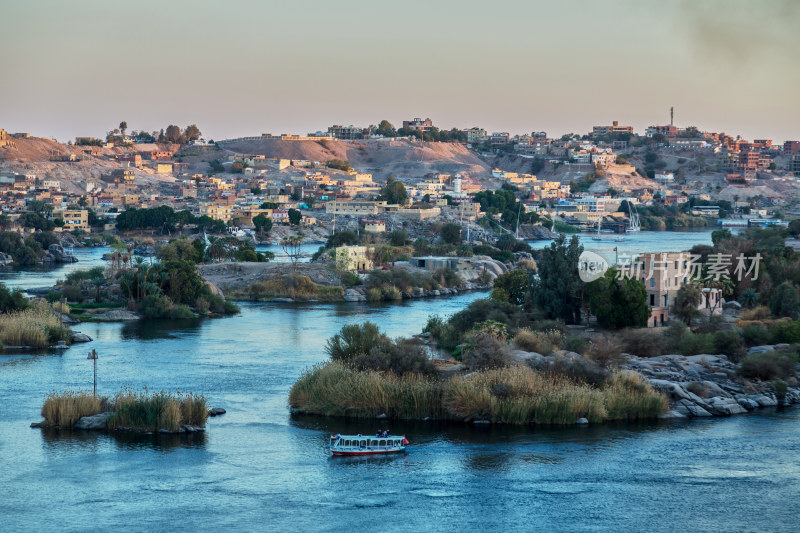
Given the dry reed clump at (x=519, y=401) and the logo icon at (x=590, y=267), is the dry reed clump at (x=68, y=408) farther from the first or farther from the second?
the logo icon at (x=590, y=267)

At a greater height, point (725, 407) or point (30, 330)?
point (30, 330)

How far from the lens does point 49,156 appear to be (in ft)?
213

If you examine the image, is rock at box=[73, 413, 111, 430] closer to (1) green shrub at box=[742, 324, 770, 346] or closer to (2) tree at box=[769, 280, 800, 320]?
(1) green shrub at box=[742, 324, 770, 346]

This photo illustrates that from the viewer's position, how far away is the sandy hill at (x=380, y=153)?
2859 inches

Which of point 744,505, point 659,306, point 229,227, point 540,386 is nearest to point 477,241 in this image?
point 229,227

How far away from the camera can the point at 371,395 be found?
1131 cm

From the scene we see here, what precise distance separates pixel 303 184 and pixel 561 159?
921 inches

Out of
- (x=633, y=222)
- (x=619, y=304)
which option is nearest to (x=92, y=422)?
(x=619, y=304)

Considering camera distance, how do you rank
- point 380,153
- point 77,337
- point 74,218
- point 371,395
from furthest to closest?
1. point 380,153
2. point 74,218
3. point 77,337
4. point 371,395

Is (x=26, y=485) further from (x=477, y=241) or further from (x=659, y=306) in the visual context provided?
(x=477, y=241)

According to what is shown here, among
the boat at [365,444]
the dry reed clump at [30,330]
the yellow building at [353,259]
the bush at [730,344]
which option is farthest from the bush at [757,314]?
the yellow building at [353,259]

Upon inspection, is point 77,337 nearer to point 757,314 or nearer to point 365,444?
point 365,444

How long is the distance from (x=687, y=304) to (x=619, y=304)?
1.28 meters

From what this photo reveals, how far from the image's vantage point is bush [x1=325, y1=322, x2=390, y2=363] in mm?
12859
